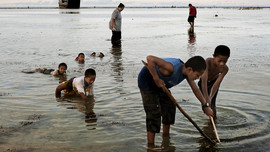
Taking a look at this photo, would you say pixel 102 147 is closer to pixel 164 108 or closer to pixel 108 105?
pixel 164 108

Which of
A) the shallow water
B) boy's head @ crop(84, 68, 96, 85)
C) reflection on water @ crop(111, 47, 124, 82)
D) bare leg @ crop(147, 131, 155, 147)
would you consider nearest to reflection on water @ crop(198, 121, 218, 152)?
the shallow water

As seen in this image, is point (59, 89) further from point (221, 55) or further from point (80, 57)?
point (80, 57)

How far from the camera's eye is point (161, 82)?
3947 mm

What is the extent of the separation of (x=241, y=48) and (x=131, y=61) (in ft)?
19.6

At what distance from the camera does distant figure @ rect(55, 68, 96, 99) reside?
6500 millimetres

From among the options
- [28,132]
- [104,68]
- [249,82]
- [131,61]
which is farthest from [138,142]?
[131,61]

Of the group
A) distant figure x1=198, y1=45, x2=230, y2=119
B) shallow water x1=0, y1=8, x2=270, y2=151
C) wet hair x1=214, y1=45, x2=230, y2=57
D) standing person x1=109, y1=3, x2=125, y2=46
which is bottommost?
shallow water x1=0, y1=8, x2=270, y2=151

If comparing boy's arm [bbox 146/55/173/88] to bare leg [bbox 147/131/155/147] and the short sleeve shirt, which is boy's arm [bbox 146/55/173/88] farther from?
the short sleeve shirt

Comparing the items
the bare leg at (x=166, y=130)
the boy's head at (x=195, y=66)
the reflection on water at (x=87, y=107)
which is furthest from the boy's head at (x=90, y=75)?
A: the boy's head at (x=195, y=66)

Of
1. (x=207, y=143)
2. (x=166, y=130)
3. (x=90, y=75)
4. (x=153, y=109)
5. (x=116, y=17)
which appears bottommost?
(x=207, y=143)

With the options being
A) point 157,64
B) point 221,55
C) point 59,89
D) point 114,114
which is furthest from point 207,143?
point 59,89

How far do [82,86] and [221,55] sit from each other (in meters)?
3.17

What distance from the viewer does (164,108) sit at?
4.62 metres

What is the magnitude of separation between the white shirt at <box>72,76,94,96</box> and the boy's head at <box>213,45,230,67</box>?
9.87 feet
